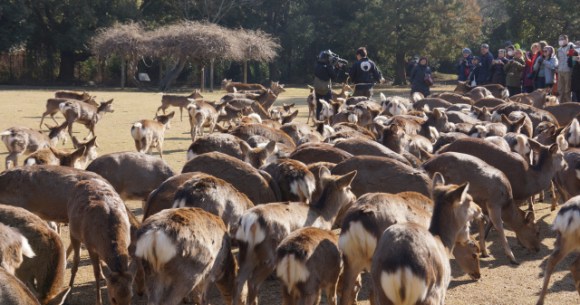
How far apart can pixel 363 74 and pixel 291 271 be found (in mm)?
14237

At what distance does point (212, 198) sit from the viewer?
275 inches

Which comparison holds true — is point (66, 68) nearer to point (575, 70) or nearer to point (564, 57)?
point (564, 57)

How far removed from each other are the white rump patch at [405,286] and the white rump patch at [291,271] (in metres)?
0.83

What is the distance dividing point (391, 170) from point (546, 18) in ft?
121

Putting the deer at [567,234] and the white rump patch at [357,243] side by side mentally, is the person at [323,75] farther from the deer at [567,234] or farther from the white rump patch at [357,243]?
the white rump patch at [357,243]

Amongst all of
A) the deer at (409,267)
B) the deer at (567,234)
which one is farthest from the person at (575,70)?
the deer at (409,267)

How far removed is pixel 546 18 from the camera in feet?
138

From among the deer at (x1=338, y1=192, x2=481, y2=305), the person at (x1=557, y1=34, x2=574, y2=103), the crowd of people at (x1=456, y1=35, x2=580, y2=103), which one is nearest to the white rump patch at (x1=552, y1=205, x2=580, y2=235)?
the deer at (x1=338, y1=192, x2=481, y2=305)

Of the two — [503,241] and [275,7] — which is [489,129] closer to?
[503,241]

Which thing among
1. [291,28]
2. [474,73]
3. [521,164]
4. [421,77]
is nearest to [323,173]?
[521,164]

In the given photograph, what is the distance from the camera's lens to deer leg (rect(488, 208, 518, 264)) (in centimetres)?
852

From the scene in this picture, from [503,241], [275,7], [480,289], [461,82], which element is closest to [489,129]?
[503,241]

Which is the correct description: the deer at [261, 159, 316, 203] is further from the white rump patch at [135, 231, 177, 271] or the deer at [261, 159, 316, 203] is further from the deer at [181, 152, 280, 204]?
the white rump patch at [135, 231, 177, 271]

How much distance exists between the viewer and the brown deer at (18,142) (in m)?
13.1
